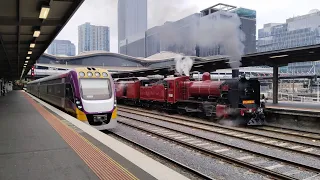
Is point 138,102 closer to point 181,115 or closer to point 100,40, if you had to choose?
point 181,115

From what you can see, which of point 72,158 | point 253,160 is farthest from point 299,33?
point 72,158

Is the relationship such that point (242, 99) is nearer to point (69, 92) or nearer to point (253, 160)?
point (253, 160)

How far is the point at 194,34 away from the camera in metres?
19.0

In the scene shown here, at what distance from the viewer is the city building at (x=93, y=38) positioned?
100 m

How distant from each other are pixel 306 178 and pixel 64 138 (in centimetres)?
612

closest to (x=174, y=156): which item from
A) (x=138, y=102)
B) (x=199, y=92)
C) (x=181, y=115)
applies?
(x=199, y=92)

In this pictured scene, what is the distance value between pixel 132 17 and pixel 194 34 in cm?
439

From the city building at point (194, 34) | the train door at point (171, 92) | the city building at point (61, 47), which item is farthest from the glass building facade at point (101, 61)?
the city building at point (61, 47)

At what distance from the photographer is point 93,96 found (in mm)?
11539

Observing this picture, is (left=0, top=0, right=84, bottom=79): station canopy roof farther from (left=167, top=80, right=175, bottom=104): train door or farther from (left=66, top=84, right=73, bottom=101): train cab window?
(left=167, top=80, right=175, bottom=104): train door

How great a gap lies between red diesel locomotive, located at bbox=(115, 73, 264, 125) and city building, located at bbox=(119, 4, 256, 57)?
238cm

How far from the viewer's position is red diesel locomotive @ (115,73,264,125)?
14.3m

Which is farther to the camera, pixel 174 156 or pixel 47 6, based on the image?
pixel 47 6

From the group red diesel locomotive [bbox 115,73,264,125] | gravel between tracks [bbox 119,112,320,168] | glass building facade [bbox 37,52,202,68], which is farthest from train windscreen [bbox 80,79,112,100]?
glass building facade [bbox 37,52,202,68]
